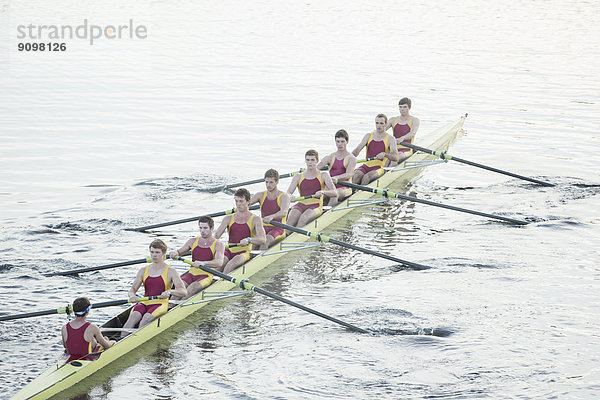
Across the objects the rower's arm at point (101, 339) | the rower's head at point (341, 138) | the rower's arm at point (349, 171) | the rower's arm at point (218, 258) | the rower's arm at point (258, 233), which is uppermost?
the rower's head at point (341, 138)

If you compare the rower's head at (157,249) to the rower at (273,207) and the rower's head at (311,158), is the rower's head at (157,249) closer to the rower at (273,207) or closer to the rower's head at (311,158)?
the rower at (273,207)

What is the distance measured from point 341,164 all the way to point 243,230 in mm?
4077

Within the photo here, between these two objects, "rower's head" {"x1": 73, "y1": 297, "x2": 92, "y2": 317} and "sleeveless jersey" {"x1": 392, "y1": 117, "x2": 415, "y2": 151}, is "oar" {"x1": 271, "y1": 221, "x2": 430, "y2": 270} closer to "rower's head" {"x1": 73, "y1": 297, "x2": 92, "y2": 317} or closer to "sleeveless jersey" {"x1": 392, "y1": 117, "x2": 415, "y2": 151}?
"rower's head" {"x1": 73, "y1": 297, "x2": 92, "y2": 317}

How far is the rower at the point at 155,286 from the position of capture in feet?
33.3

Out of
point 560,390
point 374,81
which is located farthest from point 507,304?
point 374,81

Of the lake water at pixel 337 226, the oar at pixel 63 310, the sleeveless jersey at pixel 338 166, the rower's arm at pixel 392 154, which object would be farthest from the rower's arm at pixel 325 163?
the oar at pixel 63 310

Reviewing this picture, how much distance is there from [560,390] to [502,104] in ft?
62.5

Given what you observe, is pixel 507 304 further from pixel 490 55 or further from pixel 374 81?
pixel 490 55

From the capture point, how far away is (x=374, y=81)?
31.2 m

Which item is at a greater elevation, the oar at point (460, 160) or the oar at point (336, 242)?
the oar at point (460, 160)

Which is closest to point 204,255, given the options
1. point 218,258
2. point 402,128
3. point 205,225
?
point 218,258

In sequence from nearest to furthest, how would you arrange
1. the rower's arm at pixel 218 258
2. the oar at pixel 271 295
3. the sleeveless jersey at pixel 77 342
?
the sleeveless jersey at pixel 77 342
the oar at pixel 271 295
the rower's arm at pixel 218 258

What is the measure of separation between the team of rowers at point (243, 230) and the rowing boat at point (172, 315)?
12 cm

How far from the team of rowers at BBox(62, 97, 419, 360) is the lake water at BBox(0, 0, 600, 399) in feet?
1.88
